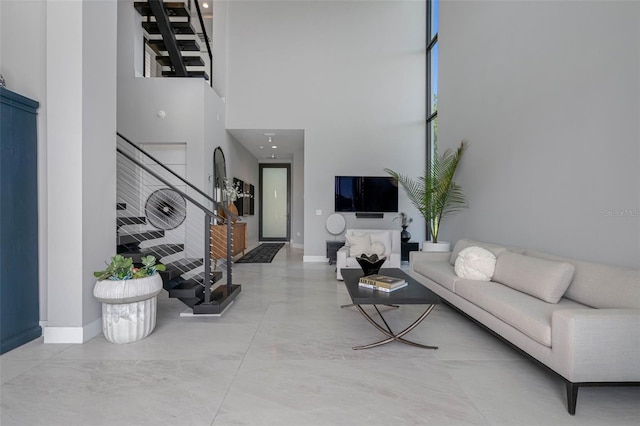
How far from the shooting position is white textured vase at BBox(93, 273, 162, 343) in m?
2.52

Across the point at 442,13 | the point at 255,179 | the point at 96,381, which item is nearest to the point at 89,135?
the point at 96,381

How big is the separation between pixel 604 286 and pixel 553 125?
1.56 metres

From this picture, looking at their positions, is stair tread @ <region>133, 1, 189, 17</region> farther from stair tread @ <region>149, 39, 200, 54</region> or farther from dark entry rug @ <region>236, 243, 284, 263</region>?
dark entry rug @ <region>236, 243, 284, 263</region>

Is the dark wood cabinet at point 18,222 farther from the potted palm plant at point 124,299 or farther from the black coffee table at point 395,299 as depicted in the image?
the black coffee table at point 395,299

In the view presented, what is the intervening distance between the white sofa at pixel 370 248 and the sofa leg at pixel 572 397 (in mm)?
3227

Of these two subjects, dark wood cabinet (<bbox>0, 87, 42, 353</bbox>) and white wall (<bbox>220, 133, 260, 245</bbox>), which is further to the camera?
white wall (<bbox>220, 133, 260, 245</bbox>)

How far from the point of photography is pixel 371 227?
22.3ft

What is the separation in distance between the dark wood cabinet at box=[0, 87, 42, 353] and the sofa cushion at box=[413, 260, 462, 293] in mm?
3814

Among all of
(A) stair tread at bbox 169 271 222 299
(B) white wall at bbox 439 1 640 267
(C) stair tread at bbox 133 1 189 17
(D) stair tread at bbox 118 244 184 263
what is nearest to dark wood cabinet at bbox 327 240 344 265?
(B) white wall at bbox 439 1 640 267

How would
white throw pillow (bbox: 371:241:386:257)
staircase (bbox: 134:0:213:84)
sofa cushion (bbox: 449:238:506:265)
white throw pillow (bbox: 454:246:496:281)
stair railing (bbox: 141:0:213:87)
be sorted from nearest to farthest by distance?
white throw pillow (bbox: 454:246:496:281)
sofa cushion (bbox: 449:238:506:265)
white throw pillow (bbox: 371:241:386:257)
stair railing (bbox: 141:0:213:87)
staircase (bbox: 134:0:213:84)

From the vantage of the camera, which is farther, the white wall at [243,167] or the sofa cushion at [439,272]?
the white wall at [243,167]

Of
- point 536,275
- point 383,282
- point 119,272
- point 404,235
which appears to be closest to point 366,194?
point 404,235

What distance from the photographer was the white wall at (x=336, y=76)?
6.71 meters

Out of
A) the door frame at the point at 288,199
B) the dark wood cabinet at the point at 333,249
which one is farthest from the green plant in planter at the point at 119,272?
the door frame at the point at 288,199
